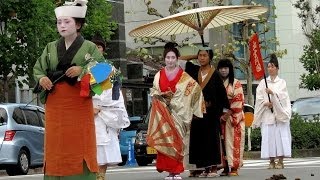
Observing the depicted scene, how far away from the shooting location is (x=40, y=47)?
2525 centimetres

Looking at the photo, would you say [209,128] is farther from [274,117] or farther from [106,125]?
[274,117]

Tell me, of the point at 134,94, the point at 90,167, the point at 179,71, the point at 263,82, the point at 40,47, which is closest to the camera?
the point at 90,167

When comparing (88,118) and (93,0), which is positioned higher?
(93,0)

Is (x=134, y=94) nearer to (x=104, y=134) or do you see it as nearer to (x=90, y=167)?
(x=104, y=134)

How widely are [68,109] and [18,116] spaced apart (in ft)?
41.2

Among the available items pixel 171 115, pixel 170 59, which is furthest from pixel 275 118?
pixel 170 59

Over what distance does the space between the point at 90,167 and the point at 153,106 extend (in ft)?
15.9

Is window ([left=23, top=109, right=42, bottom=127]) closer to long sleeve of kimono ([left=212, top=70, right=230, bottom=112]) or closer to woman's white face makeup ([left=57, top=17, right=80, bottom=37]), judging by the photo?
long sleeve of kimono ([left=212, top=70, right=230, bottom=112])

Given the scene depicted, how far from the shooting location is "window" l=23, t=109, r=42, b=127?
20.7 metres

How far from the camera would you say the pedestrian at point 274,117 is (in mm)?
15972

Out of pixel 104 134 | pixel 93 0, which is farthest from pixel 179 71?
pixel 93 0

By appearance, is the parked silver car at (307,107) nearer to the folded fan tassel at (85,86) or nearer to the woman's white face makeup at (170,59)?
the woman's white face makeup at (170,59)

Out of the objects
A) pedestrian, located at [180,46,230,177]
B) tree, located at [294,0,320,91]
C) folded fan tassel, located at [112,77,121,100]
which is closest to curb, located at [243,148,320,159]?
pedestrian, located at [180,46,230,177]

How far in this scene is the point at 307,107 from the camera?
2709cm
